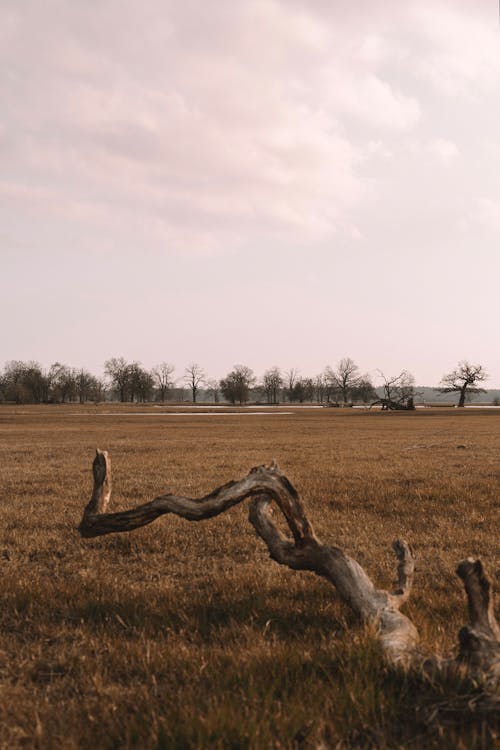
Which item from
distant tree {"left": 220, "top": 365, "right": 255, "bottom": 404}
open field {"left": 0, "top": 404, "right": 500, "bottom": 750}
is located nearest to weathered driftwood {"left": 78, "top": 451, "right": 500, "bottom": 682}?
open field {"left": 0, "top": 404, "right": 500, "bottom": 750}

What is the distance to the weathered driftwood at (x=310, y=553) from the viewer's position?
137 inches

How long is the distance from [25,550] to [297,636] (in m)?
4.58

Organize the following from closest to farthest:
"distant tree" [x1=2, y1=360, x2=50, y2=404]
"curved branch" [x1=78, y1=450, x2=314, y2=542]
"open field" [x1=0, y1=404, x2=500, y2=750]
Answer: "open field" [x1=0, y1=404, x2=500, y2=750]
"curved branch" [x1=78, y1=450, x2=314, y2=542]
"distant tree" [x1=2, y1=360, x2=50, y2=404]

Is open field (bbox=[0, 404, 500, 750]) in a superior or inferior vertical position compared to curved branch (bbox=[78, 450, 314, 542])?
inferior

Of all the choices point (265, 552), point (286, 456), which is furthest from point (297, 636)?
point (286, 456)

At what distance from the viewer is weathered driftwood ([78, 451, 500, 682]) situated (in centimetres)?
348

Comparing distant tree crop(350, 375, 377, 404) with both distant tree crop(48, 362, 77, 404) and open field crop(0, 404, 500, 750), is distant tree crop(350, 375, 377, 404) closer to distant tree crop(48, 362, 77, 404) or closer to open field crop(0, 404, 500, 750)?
distant tree crop(48, 362, 77, 404)

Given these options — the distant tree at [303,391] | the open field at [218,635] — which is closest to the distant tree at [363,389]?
the distant tree at [303,391]

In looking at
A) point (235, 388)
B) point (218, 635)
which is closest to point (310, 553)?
point (218, 635)

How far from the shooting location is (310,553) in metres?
4.56

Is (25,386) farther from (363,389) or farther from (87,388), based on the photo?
(363,389)

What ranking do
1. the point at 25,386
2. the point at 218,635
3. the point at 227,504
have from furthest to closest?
the point at 25,386, the point at 227,504, the point at 218,635

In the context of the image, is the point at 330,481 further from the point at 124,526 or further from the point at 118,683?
the point at 118,683

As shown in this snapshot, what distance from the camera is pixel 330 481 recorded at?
12719 mm
